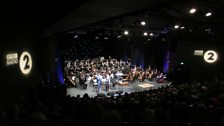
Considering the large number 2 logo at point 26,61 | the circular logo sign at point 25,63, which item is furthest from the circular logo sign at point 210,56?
the large number 2 logo at point 26,61

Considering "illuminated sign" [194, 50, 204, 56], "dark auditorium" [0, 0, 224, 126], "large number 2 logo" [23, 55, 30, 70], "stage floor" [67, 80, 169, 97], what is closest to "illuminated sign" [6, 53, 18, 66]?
"dark auditorium" [0, 0, 224, 126]

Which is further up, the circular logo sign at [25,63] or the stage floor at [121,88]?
the circular logo sign at [25,63]

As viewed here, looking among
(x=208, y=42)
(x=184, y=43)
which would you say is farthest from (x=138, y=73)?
(x=208, y=42)

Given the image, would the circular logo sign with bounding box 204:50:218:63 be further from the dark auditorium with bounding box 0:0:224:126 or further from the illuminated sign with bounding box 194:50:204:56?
the illuminated sign with bounding box 194:50:204:56

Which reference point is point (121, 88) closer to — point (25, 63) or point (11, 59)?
point (25, 63)

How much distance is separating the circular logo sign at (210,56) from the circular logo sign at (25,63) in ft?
49.6

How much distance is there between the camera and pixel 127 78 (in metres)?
25.1

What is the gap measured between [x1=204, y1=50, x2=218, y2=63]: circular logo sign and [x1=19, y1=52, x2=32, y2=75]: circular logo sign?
15110 mm

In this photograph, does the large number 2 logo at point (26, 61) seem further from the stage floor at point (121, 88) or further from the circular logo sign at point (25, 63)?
the stage floor at point (121, 88)

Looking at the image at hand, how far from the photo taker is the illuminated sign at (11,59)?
11552 mm

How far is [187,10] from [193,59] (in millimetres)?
8222

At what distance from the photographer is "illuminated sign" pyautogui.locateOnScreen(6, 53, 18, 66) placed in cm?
1155

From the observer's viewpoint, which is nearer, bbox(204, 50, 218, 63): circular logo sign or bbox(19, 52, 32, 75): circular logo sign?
bbox(19, 52, 32, 75): circular logo sign

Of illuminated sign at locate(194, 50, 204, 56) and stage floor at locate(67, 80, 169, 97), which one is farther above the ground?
illuminated sign at locate(194, 50, 204, 56)
